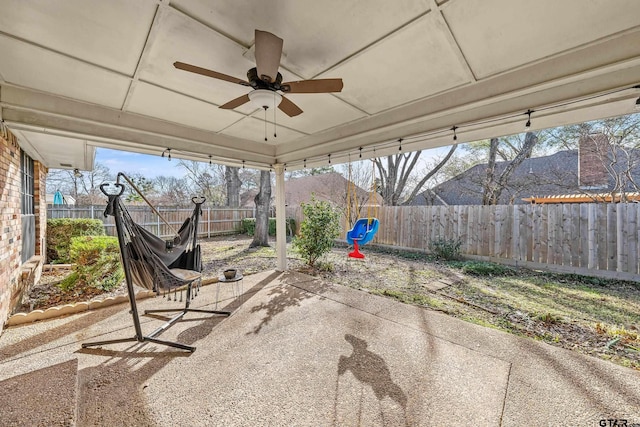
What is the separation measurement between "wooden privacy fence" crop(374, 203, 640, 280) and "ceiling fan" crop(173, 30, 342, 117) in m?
5.68

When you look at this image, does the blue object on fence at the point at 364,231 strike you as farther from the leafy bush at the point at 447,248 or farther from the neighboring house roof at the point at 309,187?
the neighboring house roof at the point at 309,187

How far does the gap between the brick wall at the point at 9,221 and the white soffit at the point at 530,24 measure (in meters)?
4.17

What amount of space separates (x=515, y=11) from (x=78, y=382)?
3.73 m

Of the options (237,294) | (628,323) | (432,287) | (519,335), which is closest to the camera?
(519,335)

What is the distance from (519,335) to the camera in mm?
2625

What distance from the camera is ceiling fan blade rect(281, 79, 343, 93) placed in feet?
5.83

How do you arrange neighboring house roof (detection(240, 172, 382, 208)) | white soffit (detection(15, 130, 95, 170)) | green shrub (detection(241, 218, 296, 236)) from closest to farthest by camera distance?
white soffit (detection(15, 130, 95, 170)), green shrub (detection(241, 218, 296, 236)), neighboring house roof (detection(240, 172, 382, 208))

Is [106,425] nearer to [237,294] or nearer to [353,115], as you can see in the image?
[237,294]

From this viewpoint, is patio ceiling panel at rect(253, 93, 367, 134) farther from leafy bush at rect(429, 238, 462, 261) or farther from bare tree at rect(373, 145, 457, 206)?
bare tree at rect(373, 145, 457, 206)

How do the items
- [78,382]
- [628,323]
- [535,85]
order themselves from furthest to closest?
[628,323], [535,85], [78,382]

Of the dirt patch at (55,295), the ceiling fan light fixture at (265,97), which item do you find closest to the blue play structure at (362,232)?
the ceiling fan light fixture at (265,97)

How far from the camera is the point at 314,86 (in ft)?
6.03

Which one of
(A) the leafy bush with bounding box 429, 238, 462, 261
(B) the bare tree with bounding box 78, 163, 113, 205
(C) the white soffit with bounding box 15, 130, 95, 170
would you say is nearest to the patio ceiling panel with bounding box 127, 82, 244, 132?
(C) the white soffit with bounding box 15, 130, 95, 170

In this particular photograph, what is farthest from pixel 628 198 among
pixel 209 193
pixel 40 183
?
pixel 209 193
